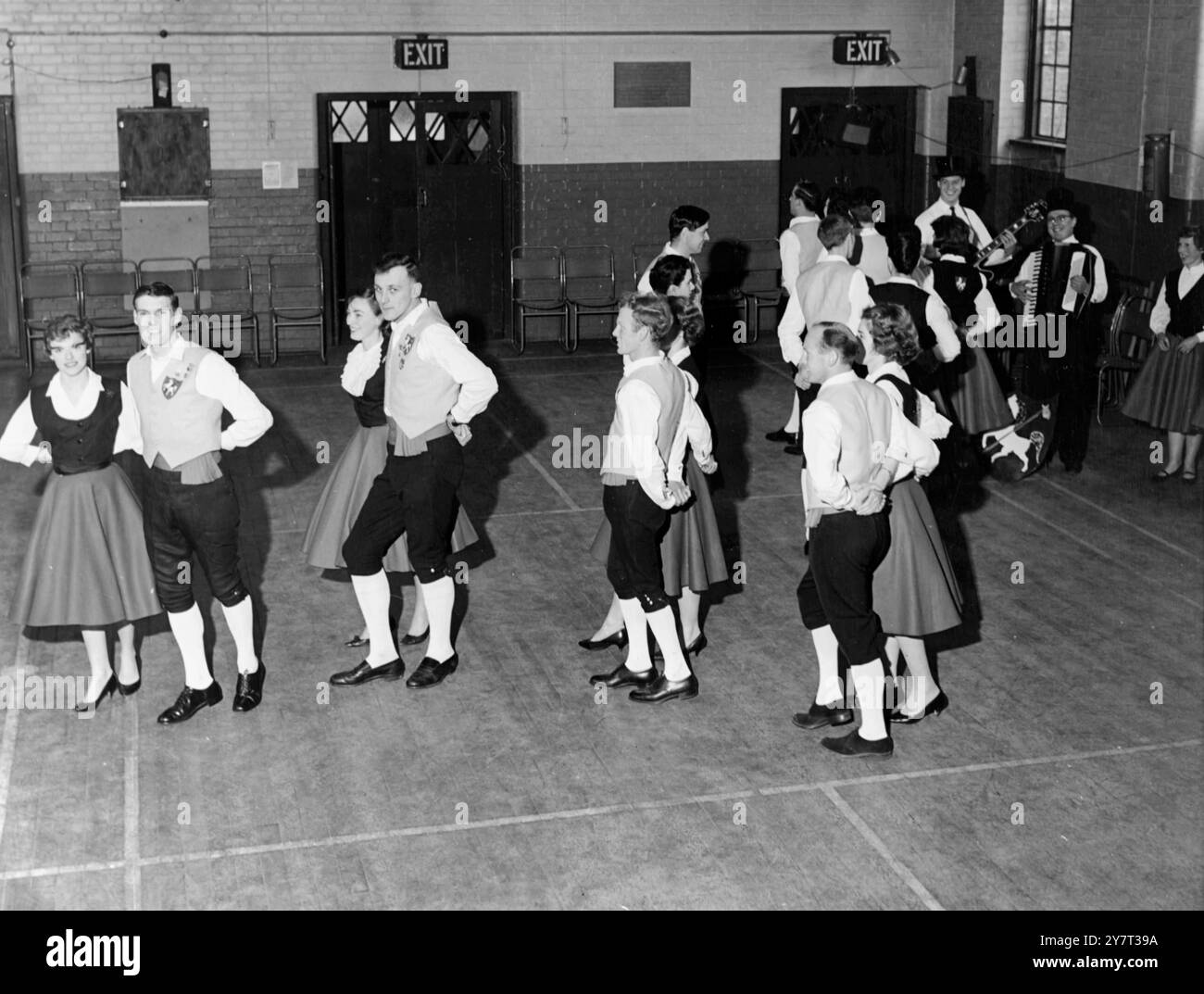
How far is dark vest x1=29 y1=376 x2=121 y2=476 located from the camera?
6055mm

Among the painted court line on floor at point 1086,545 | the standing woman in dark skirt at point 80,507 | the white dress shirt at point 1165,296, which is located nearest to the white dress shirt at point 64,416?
the standing woman in dark skirt at point 80,507

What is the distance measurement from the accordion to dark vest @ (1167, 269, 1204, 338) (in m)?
0.47

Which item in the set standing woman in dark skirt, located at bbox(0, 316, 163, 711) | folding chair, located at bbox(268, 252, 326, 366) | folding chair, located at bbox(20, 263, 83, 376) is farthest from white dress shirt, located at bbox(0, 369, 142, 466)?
folding chair, located at bbox(268, 252, 326, 366)

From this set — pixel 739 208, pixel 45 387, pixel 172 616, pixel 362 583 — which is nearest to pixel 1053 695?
pixel 362 583

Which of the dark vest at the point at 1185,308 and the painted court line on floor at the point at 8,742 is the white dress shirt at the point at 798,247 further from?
the painted court line on floor at the point at 8,742

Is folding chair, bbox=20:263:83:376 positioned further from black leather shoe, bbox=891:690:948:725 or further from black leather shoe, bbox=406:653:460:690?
black leather shoe, bbox=891:690:948:725

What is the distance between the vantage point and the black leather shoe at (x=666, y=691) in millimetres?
6641

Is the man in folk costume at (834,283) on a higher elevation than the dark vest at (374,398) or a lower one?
higher

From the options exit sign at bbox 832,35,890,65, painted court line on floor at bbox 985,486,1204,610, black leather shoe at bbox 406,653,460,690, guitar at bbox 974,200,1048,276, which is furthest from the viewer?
exit sign at bbox 832,35,890,65

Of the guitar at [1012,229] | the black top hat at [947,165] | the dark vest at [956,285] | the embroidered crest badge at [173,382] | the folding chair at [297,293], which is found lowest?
the folding chair at [297,293]

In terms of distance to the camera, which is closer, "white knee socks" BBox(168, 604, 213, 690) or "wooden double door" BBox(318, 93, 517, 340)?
"white knee socks" BBox(168, 604, 213, 690)

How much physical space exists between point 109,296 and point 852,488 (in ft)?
29.2

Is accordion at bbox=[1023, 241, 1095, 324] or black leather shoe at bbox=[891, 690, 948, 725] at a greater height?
accordion at bbox=[1023, 241, 1095, 324]

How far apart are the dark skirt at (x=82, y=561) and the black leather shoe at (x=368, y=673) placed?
3.04ft
